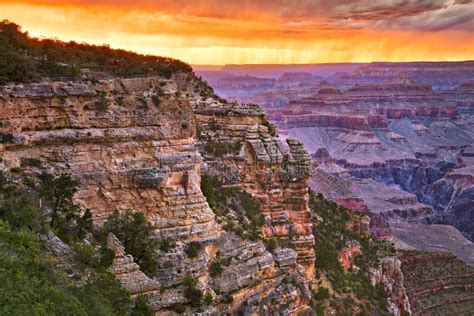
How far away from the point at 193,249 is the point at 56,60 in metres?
8.95

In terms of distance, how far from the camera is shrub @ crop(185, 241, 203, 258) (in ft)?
80.2

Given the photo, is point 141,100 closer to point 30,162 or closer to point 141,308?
point 30,162

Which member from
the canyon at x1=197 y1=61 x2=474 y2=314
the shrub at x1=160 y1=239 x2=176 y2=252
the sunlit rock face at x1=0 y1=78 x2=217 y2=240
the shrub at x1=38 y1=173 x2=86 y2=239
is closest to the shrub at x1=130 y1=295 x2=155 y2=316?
the shrub at x1=38 y1=173 x2=86 y2=239

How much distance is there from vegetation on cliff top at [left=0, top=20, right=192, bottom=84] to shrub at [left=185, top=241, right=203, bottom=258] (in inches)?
283

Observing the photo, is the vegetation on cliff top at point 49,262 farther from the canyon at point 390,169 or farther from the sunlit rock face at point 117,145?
the canyon at point 390,169

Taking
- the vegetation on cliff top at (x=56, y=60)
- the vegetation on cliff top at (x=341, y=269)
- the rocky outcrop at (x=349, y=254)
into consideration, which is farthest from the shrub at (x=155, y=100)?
the rocky outcrop at (x=349, y=254)

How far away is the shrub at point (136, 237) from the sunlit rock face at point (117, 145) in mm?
771

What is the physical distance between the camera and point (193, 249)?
2459 cm

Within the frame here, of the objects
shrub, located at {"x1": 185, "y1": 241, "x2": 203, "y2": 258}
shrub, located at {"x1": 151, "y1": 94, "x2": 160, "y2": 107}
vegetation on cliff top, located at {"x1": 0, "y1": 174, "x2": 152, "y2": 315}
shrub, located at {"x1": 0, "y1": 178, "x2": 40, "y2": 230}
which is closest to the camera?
vegetation on cliff top, located at {"x1": 0, "y1": 174, "x2": 152, "y2": 315}

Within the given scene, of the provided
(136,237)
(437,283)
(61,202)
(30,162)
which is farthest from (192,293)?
(437,283)

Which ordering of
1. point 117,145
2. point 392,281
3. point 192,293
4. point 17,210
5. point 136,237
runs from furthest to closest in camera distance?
point 392,281 → point 117,145 → point 192,293 → point 136,237 → point 17,210

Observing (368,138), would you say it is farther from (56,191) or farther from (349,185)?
(56,191)

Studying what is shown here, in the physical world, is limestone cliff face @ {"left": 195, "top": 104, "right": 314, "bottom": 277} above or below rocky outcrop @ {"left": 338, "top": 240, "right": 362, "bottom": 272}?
above

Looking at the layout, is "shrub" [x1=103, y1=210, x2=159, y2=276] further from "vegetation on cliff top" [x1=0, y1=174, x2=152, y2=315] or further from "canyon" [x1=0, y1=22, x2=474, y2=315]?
"vegetation on cliff top" [x1=0, y1=174, x2=152, y2=315]
